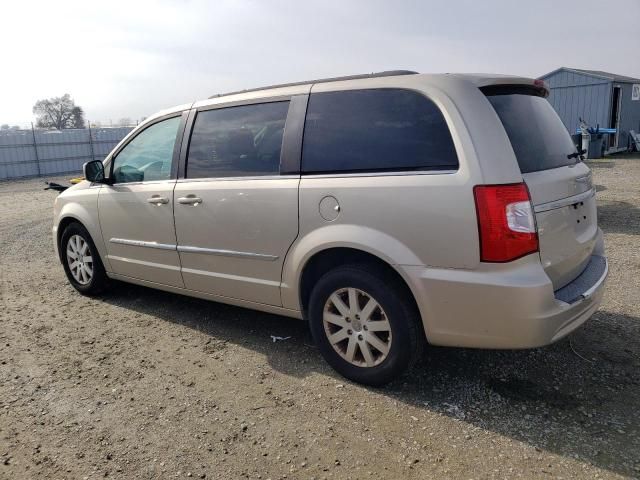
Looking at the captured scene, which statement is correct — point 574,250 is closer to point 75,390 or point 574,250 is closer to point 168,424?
point 168,424

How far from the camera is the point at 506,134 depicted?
2820mm

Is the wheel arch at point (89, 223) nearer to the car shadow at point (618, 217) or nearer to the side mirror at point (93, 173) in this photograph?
the side mirror at point (93, 173)

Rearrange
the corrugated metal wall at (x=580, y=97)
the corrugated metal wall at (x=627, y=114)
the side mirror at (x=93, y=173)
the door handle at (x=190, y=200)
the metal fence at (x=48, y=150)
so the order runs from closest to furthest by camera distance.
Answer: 1. the door handle at (x=190, y=200)
2. the side mirror at (x=93, y=173)
3. the corrugated metal wall at (x=580, y=97)
4. the corrugated metal wall at (x=627, y=114)
5. the metal fence at (x=48, y=150)

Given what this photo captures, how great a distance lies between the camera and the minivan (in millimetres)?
2711

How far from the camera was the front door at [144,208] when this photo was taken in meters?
4.22

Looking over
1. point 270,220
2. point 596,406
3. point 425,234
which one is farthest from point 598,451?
point 270,220

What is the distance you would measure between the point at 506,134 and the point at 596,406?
1609 mm

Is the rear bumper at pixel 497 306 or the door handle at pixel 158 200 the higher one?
the door handle at pixel 158 200

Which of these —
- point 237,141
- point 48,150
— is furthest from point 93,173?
point 48,150

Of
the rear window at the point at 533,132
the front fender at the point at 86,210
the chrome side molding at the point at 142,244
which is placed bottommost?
the chrome side molding at the point at 142,244

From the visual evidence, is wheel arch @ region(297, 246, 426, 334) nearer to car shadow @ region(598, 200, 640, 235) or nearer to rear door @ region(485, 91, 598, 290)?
rear door @ region(485, 91, 598, 290)

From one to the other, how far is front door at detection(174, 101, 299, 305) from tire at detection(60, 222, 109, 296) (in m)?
1.41

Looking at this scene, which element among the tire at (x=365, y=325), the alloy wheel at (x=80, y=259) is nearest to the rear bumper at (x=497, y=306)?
the tire at (x=365, y=325)

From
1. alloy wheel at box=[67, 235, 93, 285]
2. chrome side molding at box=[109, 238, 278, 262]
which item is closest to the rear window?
chrome side molding at box=[109, 238, 278, 262]
